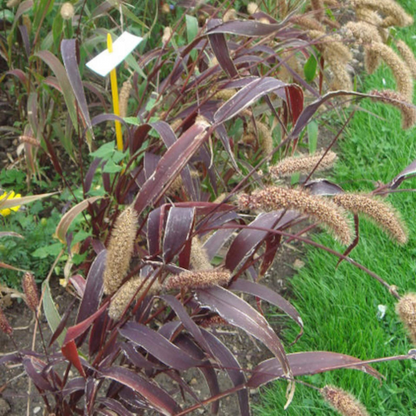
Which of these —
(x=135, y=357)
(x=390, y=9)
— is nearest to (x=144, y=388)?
(x=135, y=357)

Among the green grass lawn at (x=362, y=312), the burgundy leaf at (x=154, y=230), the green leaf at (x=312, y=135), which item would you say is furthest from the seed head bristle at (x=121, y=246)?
the green leaf at (x=312, y=135)

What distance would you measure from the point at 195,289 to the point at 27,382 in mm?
841

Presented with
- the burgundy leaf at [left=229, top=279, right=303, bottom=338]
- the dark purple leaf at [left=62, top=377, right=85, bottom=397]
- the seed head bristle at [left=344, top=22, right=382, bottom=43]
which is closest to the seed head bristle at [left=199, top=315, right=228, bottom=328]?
the burgundy leaf at [left=229, top=279, right=303, bottom=338]

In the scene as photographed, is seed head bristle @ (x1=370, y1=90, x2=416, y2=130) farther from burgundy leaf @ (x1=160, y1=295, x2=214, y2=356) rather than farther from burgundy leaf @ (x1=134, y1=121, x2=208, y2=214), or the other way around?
burgundy leaf @ (x1=160, y1=295, x2=214, y2=356)

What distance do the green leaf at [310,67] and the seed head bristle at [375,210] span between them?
934 millimetres

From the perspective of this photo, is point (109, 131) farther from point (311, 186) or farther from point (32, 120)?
point (311, 186)

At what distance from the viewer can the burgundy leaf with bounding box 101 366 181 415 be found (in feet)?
3.99

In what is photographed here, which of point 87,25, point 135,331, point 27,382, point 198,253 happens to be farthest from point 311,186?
point 87,25

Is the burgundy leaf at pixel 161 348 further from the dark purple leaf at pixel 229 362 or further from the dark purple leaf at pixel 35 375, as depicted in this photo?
the dark purple leaf at pixel 35 375

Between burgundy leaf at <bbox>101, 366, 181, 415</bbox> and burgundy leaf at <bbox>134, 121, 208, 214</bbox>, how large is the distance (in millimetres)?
370

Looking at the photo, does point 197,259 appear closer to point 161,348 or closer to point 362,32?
point 161,348

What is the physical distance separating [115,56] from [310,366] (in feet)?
2.92

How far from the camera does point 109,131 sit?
260 cm

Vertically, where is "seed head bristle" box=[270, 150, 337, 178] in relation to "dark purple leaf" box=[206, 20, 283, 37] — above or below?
below
